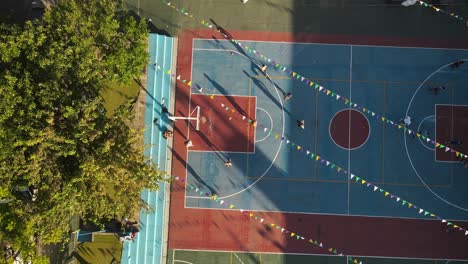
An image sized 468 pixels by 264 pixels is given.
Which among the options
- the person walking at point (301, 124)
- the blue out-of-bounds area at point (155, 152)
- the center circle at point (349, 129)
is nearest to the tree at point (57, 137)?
the blue out-of-bounds area at point (155, 152)

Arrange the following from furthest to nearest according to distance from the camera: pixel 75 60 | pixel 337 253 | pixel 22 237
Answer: pixel 337 253
pixel 75 60
pixel 22 237

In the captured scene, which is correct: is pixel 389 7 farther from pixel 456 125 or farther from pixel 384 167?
pixel 384 167

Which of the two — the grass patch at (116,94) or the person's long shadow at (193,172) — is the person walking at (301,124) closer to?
the person's long shadow at (193,172)

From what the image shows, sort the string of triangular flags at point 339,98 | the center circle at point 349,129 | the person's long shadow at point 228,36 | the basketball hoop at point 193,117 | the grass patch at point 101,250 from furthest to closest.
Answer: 1. the person's long shadow at point 228,36
2. the center circle at point 349,129
3. the string of triangular flags at point 339,98
4. the basketball hoop at point 193,117
5. the grass patch at point 101,250

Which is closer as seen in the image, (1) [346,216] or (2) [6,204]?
(2) [6,204]

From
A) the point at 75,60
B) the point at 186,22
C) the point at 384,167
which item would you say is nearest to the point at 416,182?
the point at 384,167

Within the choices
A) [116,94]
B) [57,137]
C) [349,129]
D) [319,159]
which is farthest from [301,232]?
[57,137]

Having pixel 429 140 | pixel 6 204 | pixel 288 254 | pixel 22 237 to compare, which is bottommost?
pixel 288 254

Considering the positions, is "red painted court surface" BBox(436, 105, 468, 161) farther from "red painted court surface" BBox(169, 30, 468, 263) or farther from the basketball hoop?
the basketball hoop
